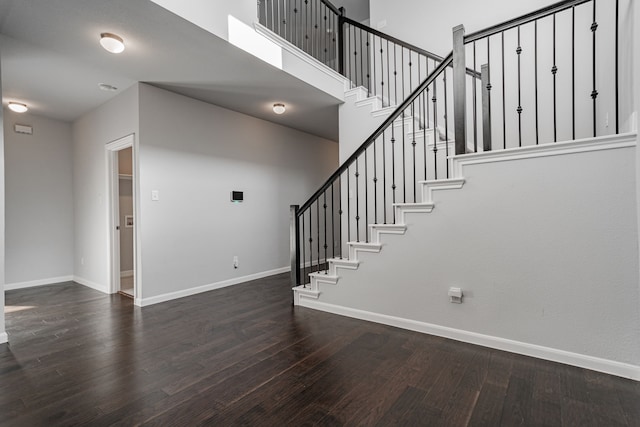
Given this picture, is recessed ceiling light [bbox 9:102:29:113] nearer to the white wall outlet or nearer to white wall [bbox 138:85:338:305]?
white wall [bbox 138:85:338:305]

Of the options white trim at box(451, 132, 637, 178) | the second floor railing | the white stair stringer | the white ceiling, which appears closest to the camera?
white trim at box(451, 132, 637, 178)

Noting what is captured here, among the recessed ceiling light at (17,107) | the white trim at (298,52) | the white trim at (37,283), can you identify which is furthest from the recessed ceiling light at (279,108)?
the white trim at (37,283)

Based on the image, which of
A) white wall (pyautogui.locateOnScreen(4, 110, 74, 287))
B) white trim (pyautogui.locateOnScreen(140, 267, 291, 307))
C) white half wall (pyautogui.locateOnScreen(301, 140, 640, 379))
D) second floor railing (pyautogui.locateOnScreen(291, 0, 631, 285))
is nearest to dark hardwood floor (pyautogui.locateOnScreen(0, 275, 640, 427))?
white half wall (pyautogui.locateOnScreen(301, 140, 640, 379))

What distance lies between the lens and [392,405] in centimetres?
177

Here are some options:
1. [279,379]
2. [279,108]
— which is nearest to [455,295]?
[279,379]

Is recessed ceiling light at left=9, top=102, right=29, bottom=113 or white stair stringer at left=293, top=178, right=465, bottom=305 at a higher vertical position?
recessed ceiling light at left=9, top=102, right=29, bottom=113

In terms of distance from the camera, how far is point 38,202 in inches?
196

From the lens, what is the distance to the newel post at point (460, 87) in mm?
2703

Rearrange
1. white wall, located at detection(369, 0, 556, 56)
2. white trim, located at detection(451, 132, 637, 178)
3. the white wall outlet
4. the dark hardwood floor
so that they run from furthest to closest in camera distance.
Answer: white wall, located at detection(369, 0, 556, 56) → the white wall outlet → white trim, located at detection(451, 132, 637, 178) → the dark hardwood floor

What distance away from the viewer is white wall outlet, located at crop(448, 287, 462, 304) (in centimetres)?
262

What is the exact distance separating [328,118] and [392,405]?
173 inches

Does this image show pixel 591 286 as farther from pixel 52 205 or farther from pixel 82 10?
pixel 52 205

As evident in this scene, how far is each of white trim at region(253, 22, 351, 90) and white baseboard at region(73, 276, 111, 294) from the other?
3994mm

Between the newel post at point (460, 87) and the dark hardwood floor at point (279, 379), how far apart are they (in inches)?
69.3
